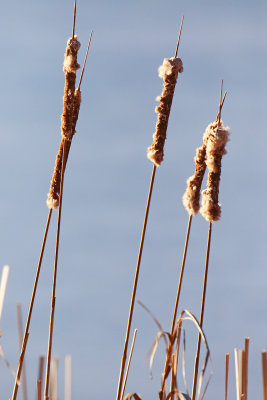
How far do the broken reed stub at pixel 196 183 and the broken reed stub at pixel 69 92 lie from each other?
55 centimetres

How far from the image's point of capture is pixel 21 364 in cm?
275

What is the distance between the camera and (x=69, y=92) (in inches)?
114

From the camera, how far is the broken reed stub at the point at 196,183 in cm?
273

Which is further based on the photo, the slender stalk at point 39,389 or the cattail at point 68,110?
the cattail at point 68,110

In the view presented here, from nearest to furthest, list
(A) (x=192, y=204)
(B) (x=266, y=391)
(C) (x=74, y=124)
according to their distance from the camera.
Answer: (B) (x=266, y=391), (A) (x=192, y=204), (C) (x=74, y=124)

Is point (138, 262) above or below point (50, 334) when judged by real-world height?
above

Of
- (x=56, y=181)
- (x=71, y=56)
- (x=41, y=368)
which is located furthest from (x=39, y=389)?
(x=71, y=56)

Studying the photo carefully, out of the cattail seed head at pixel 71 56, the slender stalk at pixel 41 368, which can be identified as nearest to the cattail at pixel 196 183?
the cattail seed head at pixel 71 56

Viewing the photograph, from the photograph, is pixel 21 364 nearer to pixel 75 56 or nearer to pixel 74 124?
pixel 74 124

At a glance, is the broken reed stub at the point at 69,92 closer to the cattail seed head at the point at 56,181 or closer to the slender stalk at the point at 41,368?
the cattail seed head at the point at 56,181

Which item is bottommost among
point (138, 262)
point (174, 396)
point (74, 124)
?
point (174, 396)

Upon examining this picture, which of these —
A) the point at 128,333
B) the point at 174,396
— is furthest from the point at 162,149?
the point at 174,396

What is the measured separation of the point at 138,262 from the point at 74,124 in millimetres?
715

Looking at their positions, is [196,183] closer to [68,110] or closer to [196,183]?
[196,183]
